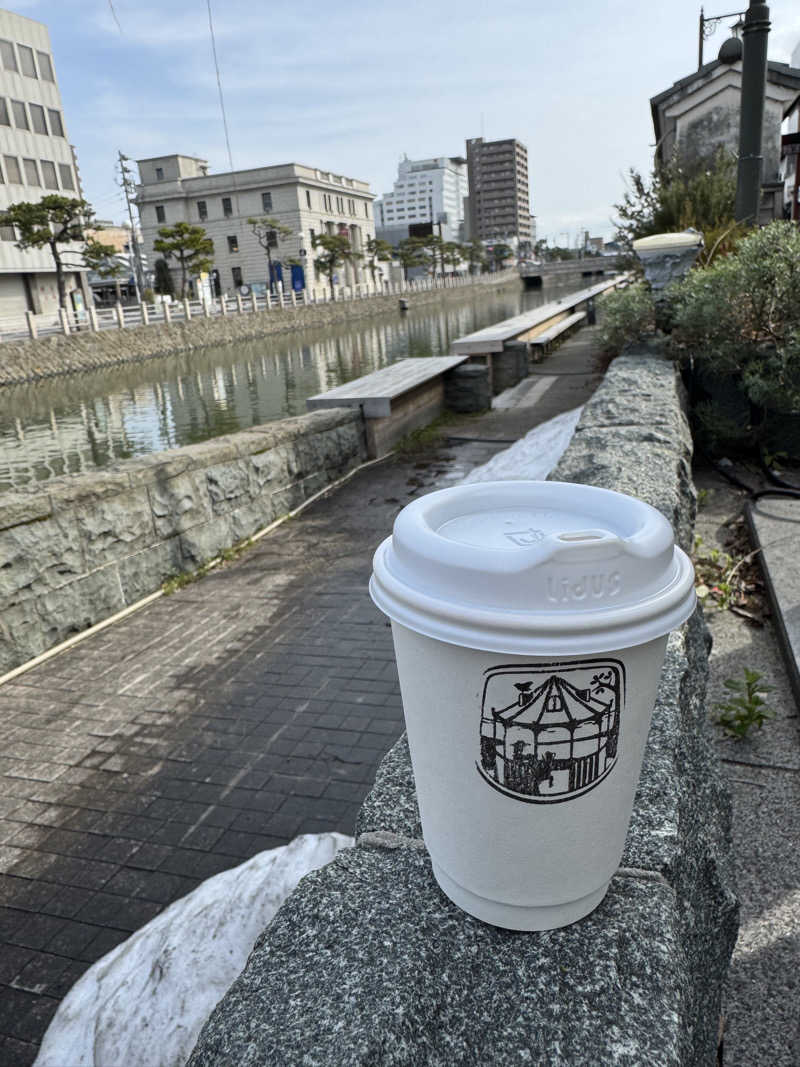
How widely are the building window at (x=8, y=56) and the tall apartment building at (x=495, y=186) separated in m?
152

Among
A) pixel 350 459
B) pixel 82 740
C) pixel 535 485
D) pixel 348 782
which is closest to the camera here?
pixel 535 485

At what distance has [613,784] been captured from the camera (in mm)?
1273

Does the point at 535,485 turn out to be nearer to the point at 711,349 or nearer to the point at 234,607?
the point at 234,607

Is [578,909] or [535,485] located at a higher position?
[535,485]

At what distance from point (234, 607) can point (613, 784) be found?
4694mm

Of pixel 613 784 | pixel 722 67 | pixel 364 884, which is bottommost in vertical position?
pixel 364 884

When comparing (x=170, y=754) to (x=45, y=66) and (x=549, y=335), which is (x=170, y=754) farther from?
(x=45, y=66)

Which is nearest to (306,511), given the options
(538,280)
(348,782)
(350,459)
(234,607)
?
(350,459)

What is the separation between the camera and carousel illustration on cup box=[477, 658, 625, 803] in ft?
3.76

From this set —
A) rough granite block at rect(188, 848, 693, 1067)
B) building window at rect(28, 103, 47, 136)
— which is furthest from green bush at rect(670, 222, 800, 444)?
building window at rect(28, 103, 47, 136)

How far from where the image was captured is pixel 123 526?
564 cm

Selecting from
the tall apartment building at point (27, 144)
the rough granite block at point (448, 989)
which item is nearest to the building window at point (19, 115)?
the tall apartment building at point (27, 144)

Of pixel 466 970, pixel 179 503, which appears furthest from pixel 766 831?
pixel 179 503

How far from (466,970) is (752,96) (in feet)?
28.2
